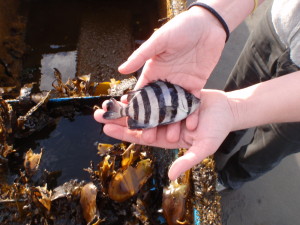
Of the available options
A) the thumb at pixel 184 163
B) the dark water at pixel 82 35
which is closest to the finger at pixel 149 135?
the thumb at pixel 184 163

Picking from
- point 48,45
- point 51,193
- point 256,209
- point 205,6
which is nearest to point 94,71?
point 48,45

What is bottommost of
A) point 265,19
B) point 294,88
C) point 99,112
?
point 99,112

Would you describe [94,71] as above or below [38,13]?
below

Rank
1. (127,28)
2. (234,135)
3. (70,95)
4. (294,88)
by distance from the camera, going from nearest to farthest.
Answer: (294,88), (234,135), (70,95), (127,28)

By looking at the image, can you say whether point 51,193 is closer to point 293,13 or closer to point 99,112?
point 99,112

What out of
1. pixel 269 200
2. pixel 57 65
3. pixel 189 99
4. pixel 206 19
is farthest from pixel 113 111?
pixel 57 65
